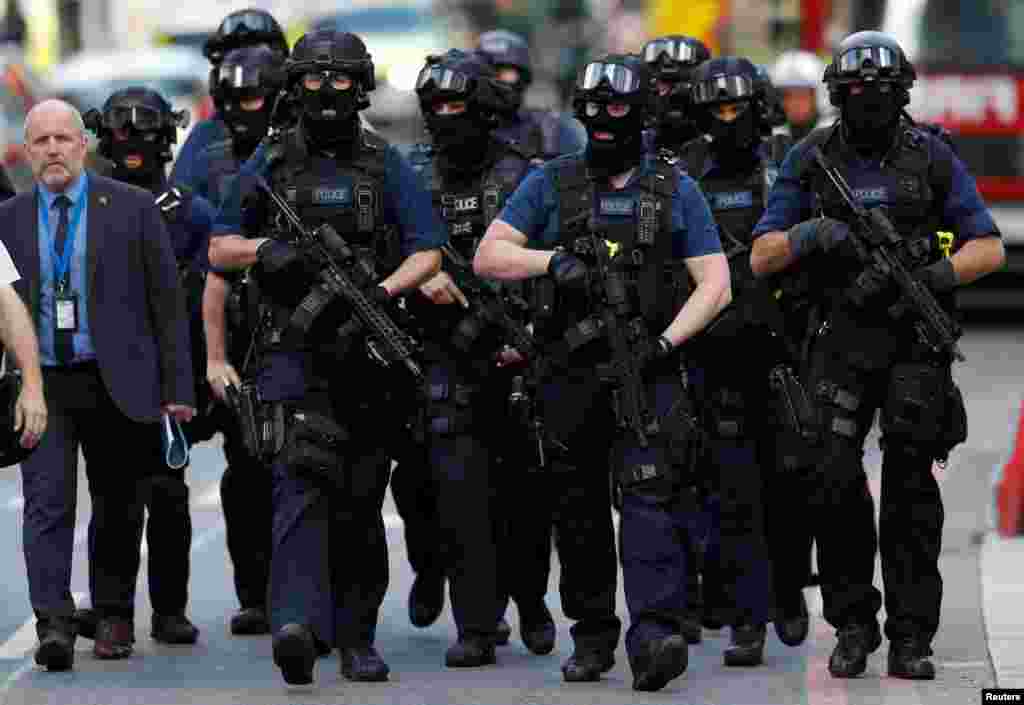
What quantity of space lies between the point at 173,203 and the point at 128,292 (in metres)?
0.79

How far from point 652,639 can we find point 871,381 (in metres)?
1.08

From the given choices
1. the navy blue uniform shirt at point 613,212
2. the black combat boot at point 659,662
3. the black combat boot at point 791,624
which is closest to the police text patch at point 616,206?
the navy blue uniform shirt at point 613,212

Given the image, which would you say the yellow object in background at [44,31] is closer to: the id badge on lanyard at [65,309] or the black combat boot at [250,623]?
the black combat boot at [250,623]

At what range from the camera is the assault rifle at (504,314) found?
32.7ft

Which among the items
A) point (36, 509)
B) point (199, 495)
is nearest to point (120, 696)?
point (36, 509)

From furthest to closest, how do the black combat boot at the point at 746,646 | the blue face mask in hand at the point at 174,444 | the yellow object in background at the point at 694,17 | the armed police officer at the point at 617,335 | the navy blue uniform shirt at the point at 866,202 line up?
1. the yellow object in background at the point at 694,17
2. the blue face mask in hand at the point at 174,444
3. the black combat boot at the point at 746,646
4. the navy blue uniform shirt at the point at 866,202
5. the armed police officer at the point at 617,335

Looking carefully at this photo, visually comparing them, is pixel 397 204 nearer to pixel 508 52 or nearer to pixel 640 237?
pixel 640 237

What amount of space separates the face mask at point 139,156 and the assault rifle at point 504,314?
4.23 feet

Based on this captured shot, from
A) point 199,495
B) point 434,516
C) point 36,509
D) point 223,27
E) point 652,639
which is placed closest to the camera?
point 652,639

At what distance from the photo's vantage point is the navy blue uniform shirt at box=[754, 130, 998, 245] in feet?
31.5

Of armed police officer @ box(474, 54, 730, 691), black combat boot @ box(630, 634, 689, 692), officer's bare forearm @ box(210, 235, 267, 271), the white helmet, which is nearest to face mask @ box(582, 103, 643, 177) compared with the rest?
armed police officer @ box(474, 54, 730, 691)

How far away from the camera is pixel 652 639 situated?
938cm

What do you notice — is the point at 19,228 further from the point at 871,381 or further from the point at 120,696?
A: the point at 871,381

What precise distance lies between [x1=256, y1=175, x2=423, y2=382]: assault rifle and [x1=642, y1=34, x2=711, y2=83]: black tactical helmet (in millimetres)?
2155
